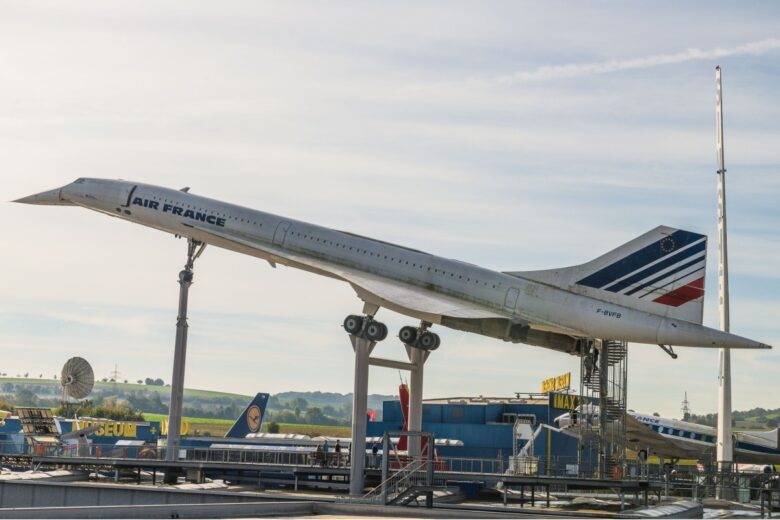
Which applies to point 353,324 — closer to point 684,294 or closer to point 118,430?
point 684,294

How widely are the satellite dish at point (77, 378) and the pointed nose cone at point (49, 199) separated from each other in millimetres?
8734

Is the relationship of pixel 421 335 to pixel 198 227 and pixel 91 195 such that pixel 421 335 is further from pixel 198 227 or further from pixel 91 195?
pixel 91 195

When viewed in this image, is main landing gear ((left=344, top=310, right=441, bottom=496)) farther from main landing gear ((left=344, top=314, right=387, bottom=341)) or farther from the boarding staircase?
the boarding staircase

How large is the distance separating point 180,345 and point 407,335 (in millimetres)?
9970

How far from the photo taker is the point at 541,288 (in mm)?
33844

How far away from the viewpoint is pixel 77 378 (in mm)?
52375

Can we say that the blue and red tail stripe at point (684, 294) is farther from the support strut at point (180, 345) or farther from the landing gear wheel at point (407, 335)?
the support strut at point (180, 345)

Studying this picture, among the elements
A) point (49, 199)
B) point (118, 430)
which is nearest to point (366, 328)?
point (49, 199)

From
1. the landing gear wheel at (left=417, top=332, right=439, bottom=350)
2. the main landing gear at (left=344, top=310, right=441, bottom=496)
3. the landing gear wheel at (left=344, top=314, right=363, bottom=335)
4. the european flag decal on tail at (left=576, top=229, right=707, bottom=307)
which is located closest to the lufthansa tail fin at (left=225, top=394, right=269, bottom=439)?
the main landing gear at (left=344, top=310, right=441, bottom=496)

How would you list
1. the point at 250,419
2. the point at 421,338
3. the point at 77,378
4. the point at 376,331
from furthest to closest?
the point at 250,419
the point at 77,378
the point at 421,338
the point at 376,331

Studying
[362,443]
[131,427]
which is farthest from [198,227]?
[131,427]

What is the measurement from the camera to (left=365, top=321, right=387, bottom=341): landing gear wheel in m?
35.5

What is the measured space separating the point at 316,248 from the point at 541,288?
857 cm

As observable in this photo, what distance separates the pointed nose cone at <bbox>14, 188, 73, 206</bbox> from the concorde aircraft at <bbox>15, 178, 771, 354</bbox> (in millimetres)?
5984
